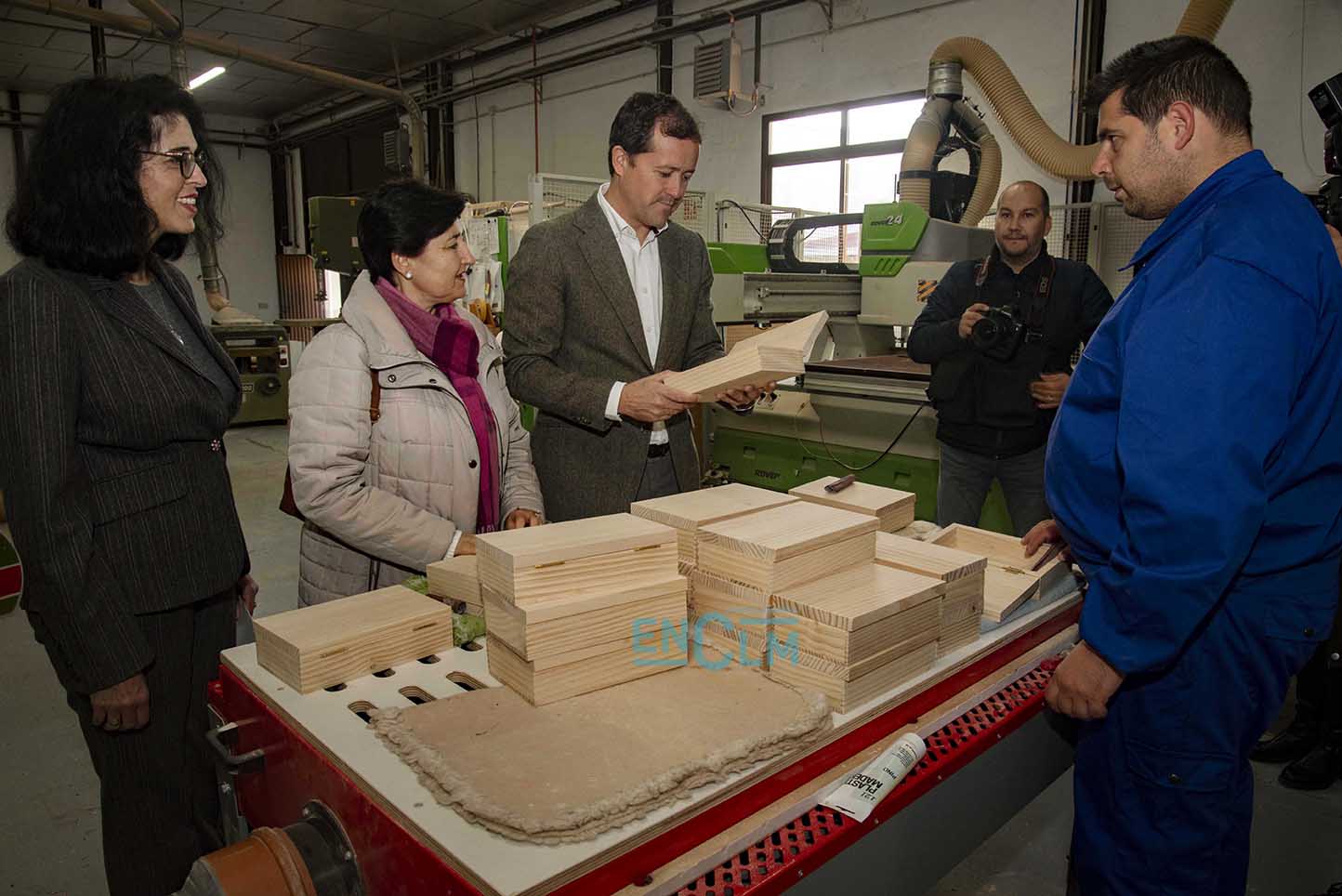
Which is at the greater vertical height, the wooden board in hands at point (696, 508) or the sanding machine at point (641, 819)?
the wooden board in hands at point (696, 508)

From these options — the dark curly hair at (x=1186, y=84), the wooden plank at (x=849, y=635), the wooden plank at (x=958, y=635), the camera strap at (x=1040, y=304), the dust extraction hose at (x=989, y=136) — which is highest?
the dust extraction hose at (x=989, y=136)

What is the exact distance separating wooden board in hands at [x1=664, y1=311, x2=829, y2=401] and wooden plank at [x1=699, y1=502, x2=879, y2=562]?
0.76 ft

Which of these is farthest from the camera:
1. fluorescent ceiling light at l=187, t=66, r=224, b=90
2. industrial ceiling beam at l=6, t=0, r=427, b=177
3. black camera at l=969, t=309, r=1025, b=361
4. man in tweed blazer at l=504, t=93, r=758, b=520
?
fluorescent ceiling light at l=187, t=66, r=224, b=90

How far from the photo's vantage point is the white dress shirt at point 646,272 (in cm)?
184

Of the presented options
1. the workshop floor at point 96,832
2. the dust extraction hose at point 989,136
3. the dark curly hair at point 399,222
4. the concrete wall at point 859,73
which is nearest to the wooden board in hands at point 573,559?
the dark curly hair at point 399,222

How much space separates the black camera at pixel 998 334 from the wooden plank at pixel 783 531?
1.40 metres

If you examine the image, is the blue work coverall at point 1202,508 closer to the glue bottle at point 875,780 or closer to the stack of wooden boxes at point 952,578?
the stack of wooden boxes at point 952,578

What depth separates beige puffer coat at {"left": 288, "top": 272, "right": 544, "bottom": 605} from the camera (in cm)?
147

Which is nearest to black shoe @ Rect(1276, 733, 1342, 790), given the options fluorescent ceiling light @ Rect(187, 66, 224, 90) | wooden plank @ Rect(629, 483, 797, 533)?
wooden plank @ Rect(629, 483, 797, 533)

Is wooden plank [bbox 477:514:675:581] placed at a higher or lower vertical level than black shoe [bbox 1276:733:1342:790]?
higher

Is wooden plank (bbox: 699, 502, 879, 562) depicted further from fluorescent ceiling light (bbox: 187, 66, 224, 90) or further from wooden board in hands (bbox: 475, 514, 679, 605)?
fluorescent ceiling light (bbox: 187, 66, 224, 90)

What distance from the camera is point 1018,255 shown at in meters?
2.59

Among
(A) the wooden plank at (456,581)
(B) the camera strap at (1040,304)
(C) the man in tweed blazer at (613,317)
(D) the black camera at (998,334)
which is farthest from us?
(B) the camera strap at (1040,304)

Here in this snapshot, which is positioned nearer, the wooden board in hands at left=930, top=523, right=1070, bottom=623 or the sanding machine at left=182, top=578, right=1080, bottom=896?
the sanding machine at left=182, top=578, right=1080, bottom=896
